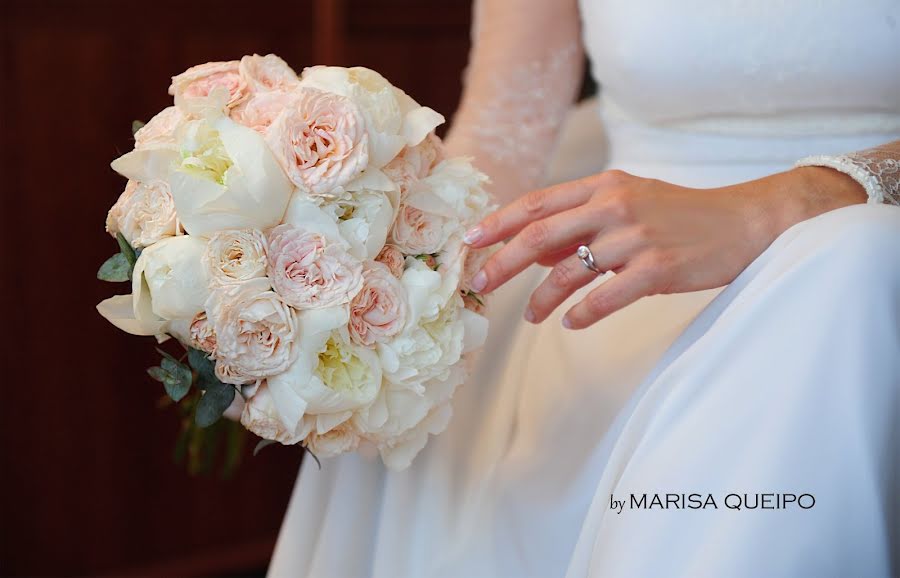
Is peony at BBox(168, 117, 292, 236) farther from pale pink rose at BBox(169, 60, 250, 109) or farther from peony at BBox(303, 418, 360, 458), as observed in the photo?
peony at BBox(303, 418, 360, 458)

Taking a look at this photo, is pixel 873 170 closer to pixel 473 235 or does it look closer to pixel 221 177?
pixel 473 235

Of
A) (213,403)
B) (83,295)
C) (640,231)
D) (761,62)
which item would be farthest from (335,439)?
(83,295)

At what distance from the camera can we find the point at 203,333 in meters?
0.81

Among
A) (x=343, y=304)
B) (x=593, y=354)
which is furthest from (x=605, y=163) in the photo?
(x=343, y=304)

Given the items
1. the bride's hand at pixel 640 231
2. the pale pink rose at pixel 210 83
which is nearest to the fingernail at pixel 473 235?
the bride's hand at pixel 640 231

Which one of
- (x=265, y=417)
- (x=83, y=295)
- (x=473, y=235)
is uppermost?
(x=83, y=295)

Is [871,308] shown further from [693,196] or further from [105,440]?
[105,440]

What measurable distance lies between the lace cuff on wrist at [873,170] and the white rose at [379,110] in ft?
1.23

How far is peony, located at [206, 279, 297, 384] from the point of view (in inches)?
31.2

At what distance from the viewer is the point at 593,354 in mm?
1066

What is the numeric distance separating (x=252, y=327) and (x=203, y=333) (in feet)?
0.15

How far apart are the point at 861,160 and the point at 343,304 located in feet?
1.69

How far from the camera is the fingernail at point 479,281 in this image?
91cm

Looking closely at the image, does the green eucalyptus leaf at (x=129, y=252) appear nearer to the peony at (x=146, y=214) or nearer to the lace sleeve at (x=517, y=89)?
the peony at (x=146, y=214)
